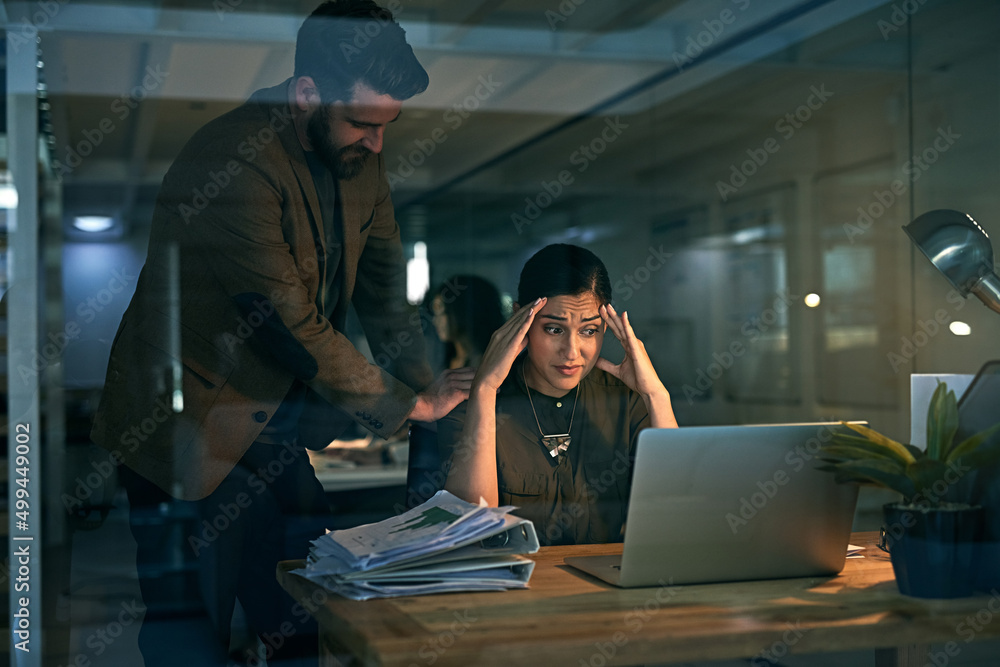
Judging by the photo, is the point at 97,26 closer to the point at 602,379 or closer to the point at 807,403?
the point at 602,379

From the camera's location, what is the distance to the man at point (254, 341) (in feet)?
8.71

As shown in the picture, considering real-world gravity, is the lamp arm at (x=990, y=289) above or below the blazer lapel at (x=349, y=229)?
below

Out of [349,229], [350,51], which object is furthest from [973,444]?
[350,51]

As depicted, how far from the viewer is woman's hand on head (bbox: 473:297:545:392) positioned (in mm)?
2223

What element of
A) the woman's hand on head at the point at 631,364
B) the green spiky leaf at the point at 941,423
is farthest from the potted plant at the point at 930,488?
the woman's hand on head at the point at 631,364

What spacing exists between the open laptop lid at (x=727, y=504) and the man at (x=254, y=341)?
56.6 inches

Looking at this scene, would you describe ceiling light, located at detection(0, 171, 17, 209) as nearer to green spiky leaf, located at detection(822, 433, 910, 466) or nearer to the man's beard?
the man's beard

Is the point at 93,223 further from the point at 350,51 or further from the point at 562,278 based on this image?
the point at 562,278

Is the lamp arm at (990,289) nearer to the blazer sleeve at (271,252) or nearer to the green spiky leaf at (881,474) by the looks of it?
the green spiky leaf at (881,474)

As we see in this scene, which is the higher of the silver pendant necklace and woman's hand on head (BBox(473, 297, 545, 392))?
woman's hand on head (BBox(473, 297, 545, 392))

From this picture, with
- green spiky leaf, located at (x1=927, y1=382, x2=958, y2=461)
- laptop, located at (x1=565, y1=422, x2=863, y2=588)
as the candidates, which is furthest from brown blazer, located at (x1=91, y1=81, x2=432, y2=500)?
green spiky leaf, located at (x1=927, y1=382, x2=958, y2=461)

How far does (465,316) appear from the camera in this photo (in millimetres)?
3162

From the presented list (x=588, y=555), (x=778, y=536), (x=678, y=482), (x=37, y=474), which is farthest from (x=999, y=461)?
(x=37, y=474)

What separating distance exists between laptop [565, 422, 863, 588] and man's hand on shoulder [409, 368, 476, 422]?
1.37 m
